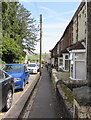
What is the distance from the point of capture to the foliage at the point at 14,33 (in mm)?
20266

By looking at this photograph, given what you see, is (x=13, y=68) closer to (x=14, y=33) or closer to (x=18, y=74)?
(x=18, y=74)

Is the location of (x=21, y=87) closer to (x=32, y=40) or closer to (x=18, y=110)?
(x=18, y=110)

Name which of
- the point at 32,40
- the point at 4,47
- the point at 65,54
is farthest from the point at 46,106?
the point at 32,40

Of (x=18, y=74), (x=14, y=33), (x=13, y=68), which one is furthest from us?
(x=14, y=33)

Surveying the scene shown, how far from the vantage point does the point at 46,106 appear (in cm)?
574

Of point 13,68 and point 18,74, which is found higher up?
point 13,68

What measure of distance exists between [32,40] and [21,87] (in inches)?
1244

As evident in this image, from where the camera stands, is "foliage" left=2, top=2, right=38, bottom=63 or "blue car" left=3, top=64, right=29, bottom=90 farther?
"foliage" left=2, top=2, right=38, bottom=63

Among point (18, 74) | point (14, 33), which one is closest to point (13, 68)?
point (18, 74)

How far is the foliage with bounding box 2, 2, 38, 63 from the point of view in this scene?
20266mm

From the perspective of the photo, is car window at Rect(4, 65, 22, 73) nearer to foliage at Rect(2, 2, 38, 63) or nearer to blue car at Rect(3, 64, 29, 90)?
blue car at Rect(3, 64, 29, 90)

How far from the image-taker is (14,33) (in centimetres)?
2630

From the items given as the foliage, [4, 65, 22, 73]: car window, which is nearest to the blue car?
[4, 65, 22, 73]: car window

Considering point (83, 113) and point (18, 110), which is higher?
point (83, 113)
